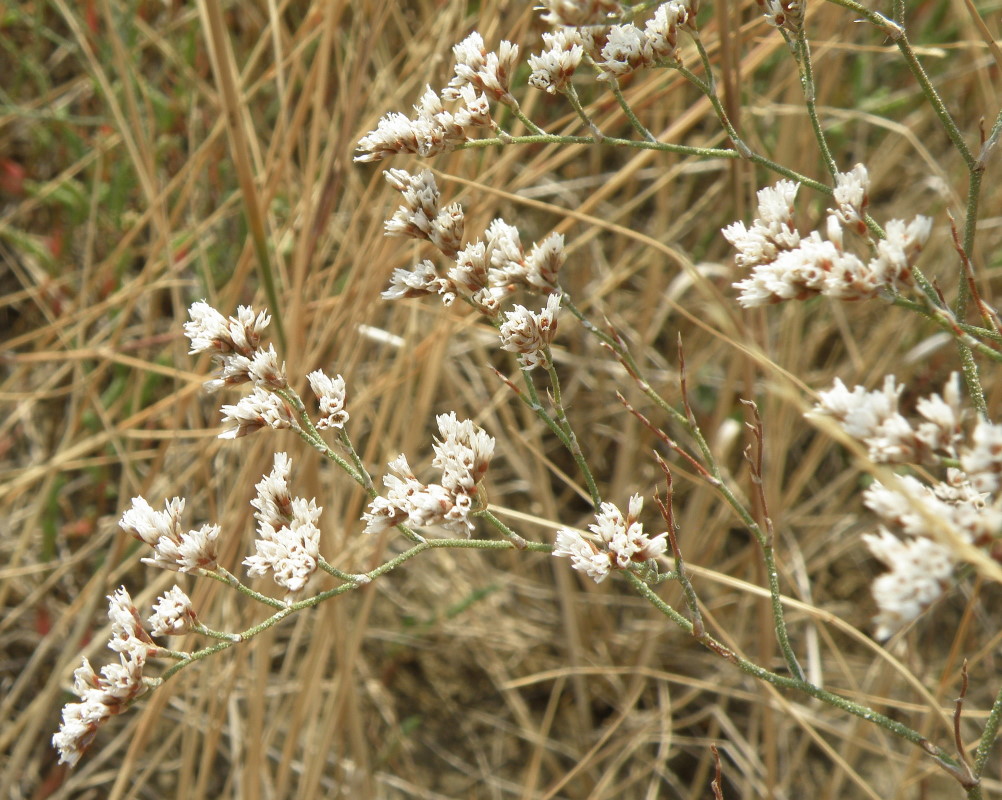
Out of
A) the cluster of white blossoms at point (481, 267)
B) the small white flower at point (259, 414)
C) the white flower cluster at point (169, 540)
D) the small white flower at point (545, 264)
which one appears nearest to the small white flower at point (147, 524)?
the white flower cluster at point (169, 540)

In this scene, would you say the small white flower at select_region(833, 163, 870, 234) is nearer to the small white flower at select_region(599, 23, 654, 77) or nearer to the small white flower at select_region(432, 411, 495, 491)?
the small white flower at select_region(599, 23, 654, 77)

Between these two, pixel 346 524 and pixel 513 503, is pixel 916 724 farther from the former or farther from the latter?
pixel 346 524

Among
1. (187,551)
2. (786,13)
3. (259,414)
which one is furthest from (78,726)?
(786,13)

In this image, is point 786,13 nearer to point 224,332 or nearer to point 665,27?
point 665,27

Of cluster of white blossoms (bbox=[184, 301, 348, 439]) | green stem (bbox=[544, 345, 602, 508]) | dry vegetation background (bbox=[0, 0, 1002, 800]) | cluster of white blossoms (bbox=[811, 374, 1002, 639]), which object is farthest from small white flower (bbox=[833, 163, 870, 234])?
dry vegetation background (bbox=[0, 0, 1002, 800])

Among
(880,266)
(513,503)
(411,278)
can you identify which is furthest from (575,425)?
(880,266)

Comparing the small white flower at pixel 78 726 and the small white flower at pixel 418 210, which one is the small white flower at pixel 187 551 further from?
the small white flower at pixel 418 210
